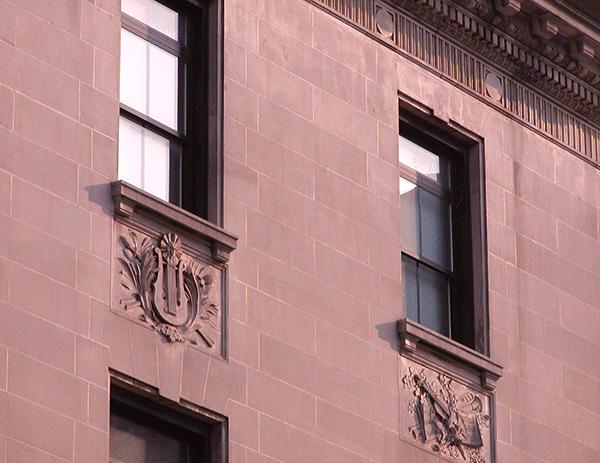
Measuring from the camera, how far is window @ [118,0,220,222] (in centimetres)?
2427

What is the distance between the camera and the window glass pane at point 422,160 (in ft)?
90.7

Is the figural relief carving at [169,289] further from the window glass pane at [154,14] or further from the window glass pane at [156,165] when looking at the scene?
the window glass pane at [154,14]

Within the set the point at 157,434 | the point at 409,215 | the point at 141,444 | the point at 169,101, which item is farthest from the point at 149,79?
the point at 409,215

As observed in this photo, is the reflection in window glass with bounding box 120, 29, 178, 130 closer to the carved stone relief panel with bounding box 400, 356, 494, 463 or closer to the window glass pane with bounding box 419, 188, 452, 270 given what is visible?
the carved stone relief panel with bounding box 400, 356, 494, 463

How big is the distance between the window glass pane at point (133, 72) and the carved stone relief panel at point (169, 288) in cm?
151

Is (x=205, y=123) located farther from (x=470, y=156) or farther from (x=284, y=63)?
(x=470, y=156)

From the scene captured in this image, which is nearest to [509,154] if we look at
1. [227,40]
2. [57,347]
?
[227,40]

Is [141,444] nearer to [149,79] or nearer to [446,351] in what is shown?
[149,79]

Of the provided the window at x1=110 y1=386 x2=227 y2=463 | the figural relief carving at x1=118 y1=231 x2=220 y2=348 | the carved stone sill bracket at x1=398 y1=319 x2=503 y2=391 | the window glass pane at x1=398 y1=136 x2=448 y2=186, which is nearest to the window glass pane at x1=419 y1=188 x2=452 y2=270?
the window glass pane at x1=398 y1=136 x2=448 y2=186

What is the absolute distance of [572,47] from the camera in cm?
2962

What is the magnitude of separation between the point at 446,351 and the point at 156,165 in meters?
4.12

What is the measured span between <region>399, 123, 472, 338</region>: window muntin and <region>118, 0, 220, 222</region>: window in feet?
10.3

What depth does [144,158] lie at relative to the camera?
79.7ft

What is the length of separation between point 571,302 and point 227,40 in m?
6.02
